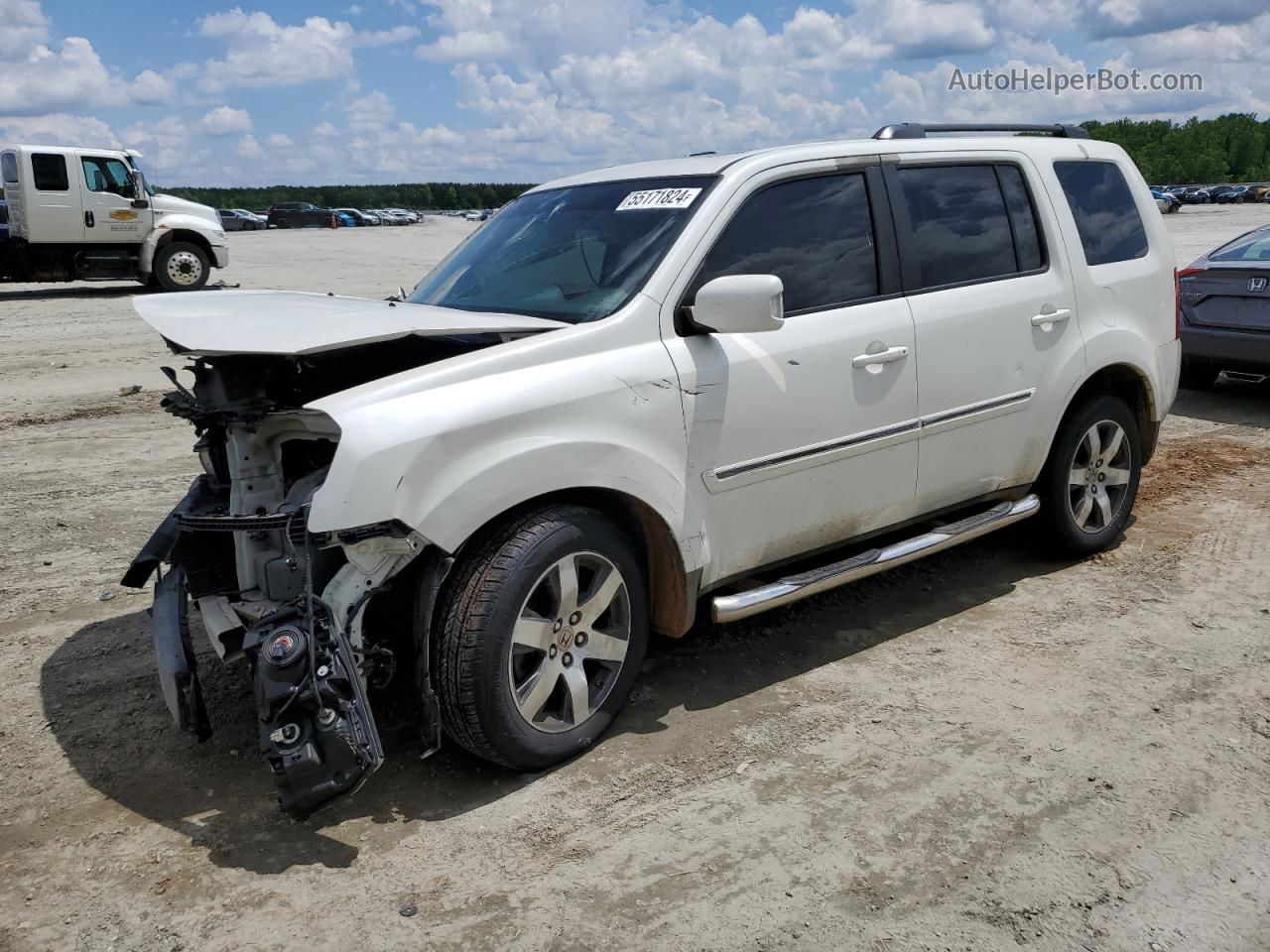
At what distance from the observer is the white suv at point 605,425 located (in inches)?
122

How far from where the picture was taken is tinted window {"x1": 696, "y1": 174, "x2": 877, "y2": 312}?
3.84 m

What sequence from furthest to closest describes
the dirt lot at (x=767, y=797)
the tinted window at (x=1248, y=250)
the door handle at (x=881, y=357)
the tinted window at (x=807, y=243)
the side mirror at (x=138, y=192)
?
the side mirror at (x=138, y=192)
the tinted window at (x=1248, y=250)
the door handle at (x=881, y=357)
the tinted window at (x=807, y=243)
the dirt lot at (x=767, y=797)

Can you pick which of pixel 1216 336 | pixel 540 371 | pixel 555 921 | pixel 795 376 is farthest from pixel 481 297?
pixel 1216 336

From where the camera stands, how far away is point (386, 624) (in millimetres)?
3463

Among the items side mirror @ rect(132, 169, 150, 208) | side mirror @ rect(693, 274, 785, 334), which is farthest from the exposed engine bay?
side mirror @ rect(132, 169, 150, 208)

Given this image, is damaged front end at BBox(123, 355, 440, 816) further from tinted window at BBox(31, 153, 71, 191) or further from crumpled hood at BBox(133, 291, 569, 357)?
tinted window at BBox(31, 153, 71, 191)

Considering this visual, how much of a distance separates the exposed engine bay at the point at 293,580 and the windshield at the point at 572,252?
0.42 metres

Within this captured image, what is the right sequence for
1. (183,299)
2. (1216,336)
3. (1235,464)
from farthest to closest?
(1216,336) < (1235,464) < (183,299)

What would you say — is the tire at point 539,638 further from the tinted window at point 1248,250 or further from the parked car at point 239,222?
the parked car at point 239,222

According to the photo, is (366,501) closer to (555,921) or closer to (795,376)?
(555,921)

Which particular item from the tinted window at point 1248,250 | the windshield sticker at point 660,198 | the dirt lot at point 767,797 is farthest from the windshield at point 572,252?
the tinted window at point 1248,250

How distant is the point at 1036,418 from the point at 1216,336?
5.17 meters

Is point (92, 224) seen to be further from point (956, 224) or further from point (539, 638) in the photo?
point (539, 638)

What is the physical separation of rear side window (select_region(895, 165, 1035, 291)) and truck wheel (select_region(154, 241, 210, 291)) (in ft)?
56.5
